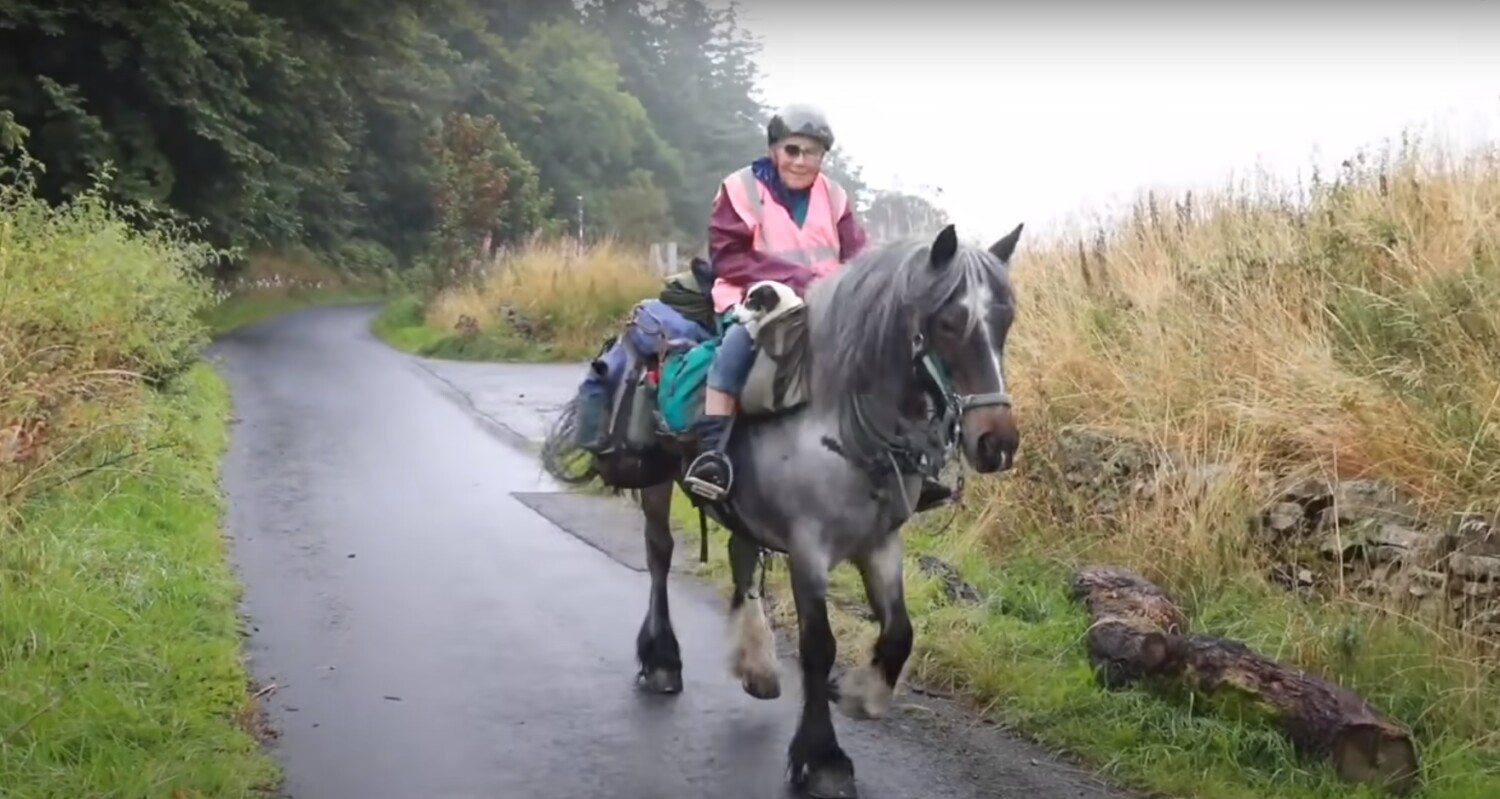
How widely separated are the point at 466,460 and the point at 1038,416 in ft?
19.7

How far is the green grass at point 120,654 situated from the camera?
4668 mm

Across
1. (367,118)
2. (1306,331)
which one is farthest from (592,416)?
(367,118)

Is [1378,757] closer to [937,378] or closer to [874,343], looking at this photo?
[937,378]

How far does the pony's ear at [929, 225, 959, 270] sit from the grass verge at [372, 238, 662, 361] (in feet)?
56.1

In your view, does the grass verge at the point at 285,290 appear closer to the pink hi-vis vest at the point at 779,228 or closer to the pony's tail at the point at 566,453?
the pony's tail at the point at 566,453

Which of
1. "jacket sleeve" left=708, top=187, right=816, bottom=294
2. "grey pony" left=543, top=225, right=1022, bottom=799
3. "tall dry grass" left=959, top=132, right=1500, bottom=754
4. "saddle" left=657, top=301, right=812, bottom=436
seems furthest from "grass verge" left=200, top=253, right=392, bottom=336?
"grey pony" left=543, top=225, right=1022, bottom=799

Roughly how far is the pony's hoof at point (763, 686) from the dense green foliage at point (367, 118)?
10.6 meters

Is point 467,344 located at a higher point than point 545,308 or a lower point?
lower

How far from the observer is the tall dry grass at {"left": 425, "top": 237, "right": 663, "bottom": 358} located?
2222 centimetres

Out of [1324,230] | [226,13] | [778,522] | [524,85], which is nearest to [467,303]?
[226,13]

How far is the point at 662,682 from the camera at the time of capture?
6.16 metres

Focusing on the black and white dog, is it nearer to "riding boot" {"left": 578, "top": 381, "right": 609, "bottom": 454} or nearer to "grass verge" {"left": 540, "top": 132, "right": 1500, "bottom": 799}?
"riding boot" {"left": 578, "top": 381, "right": 609, "bottom": 454}

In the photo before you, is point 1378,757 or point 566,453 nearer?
point 1378,757

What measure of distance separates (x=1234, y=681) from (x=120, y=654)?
439cm
